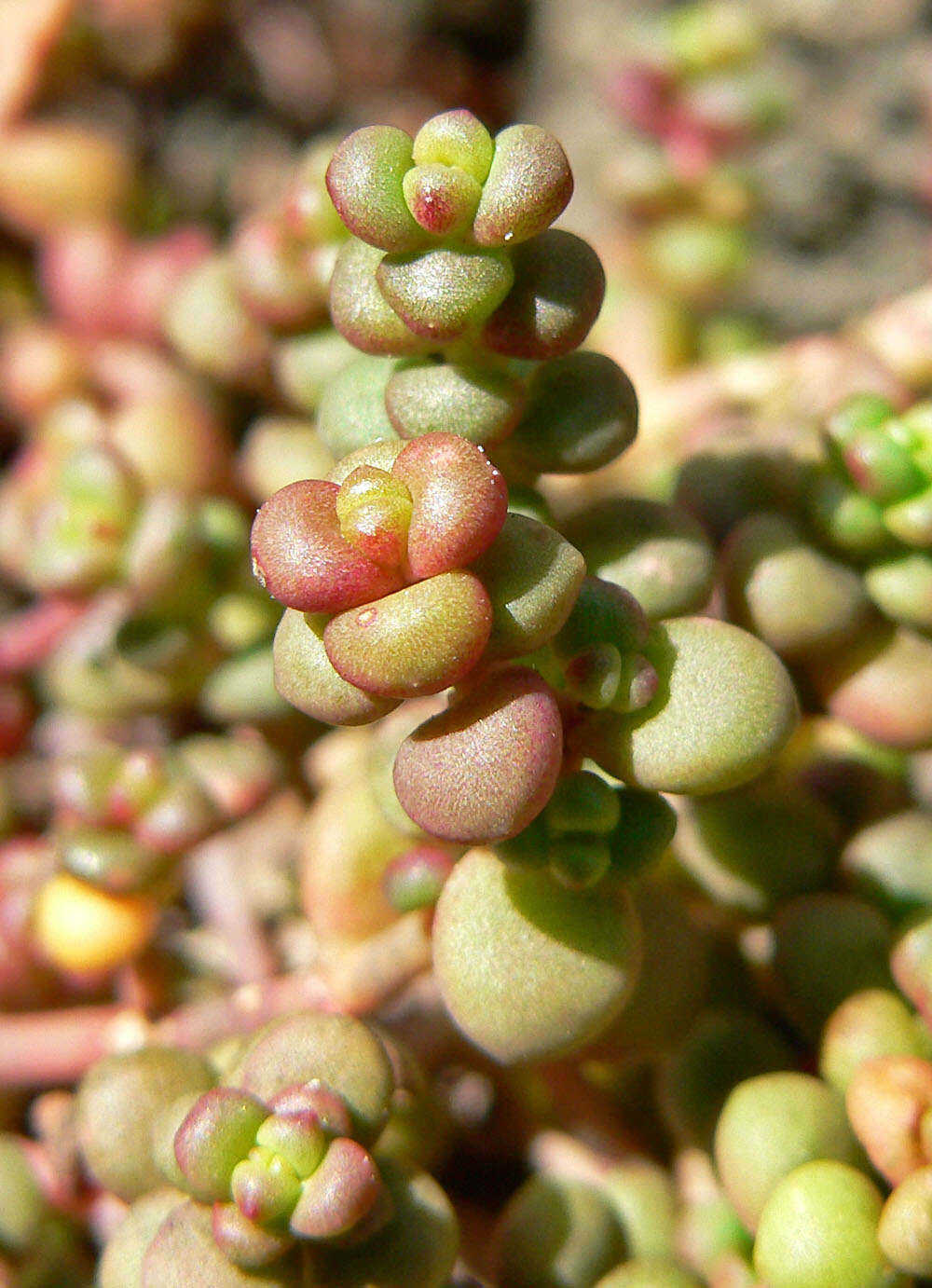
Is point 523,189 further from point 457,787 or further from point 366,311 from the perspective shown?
point 457,787

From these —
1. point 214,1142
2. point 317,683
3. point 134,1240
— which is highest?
point 317,683

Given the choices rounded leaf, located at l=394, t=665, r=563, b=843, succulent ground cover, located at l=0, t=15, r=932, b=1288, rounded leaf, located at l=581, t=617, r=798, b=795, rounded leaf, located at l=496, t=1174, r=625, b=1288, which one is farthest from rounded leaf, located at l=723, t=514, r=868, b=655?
rounded leaf, located at l=496, t=1174, r=625, b=1288

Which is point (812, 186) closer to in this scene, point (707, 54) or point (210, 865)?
point (707, 54)

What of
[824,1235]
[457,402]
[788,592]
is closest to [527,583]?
[457,402]

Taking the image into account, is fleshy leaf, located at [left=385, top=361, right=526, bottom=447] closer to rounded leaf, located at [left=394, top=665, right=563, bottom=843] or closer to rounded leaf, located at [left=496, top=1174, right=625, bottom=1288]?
rounded leaf, located at [left=394, top=665, right=563, bottom=843]

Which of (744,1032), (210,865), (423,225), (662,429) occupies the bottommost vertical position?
(210,865)

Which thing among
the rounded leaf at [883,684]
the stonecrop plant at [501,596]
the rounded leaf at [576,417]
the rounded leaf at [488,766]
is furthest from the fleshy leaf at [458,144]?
the rounded leaf at [883,684]

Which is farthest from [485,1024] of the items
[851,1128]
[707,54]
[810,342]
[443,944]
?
[707,54]
